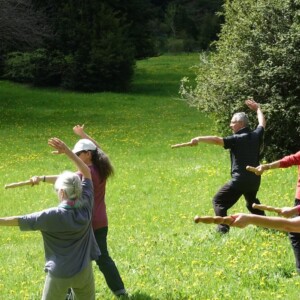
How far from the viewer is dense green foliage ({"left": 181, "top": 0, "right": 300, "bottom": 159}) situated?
17.8 meters

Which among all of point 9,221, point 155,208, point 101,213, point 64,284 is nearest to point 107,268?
point 101,213

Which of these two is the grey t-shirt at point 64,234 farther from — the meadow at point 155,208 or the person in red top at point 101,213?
the meadow at point 155,208

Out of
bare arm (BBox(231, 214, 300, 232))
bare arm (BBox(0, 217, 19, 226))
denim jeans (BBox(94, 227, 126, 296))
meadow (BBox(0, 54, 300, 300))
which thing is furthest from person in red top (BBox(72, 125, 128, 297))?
bare arm (BBox(231, 214, 300, 232))

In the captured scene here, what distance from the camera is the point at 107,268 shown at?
705 cm

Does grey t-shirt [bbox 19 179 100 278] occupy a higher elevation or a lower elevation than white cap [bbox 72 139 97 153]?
lower

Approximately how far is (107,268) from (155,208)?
6.70 m

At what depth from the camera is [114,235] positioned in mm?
11570

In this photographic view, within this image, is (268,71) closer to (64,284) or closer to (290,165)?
(290,165)

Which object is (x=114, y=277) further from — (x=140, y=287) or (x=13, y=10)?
(x=13, y=10)

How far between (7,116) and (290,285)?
95.3 ft

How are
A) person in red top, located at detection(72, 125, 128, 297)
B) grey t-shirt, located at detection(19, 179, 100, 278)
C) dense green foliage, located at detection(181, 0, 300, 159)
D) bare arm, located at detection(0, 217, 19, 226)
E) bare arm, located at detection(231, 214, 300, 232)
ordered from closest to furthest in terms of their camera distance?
1. bare arm, located at detection(231, 214, 300, 232)
2. bare arm, located at detection(0, 217, 19, 226)
3. grey t-shirt, located at detection(19, 179, 100, 278)
4. person in red top, located at detection(72, 125, 128, 297)
5. dense green foliage, located at detection(181, 0, 300, 159)

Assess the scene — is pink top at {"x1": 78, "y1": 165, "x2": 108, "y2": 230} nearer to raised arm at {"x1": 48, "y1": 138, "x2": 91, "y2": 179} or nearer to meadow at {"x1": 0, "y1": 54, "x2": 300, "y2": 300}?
raised arm at {"x1": 48, "y1": 138, "x2": 91, "y2": 179}

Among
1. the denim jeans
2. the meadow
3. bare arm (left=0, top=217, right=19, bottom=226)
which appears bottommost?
the meadow

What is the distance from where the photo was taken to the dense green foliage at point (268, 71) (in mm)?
17797
